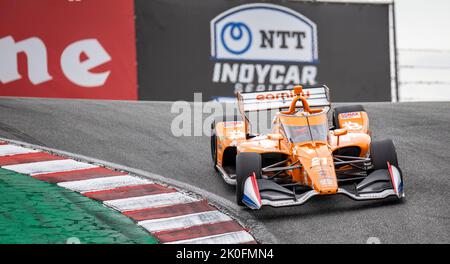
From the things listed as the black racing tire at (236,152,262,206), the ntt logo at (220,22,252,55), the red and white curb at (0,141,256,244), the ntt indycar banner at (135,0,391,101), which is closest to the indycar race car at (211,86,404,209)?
the black racing tire at (236,152,262,206)

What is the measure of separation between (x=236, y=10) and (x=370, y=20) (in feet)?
10.3

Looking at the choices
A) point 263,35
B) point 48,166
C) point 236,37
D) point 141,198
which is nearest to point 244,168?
point 141,198

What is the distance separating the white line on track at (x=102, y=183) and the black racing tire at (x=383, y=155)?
250 cm

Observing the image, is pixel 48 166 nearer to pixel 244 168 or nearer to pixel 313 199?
pixel 244 168

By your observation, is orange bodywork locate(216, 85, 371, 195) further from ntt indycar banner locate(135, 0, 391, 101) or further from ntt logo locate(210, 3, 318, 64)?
ntt logo locate(210, 3, 318, 64)

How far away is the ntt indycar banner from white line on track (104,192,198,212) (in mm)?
6990

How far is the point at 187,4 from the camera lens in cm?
1470

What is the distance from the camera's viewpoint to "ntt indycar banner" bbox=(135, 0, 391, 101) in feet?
47.2

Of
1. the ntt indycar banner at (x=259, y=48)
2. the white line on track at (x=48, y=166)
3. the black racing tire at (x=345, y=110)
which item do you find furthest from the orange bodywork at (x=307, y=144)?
the ntt indycar banner at (x=259, y=48)

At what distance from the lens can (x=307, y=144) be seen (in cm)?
724

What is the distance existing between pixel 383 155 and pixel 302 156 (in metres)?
0.83
